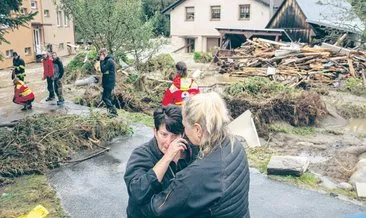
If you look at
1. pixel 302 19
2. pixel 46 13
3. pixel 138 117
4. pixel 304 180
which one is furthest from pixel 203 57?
pixel 304 180

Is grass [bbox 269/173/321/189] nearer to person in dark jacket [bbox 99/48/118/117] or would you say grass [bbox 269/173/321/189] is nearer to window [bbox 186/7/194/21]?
person in dark jacket [bbox 99/48/118/117]

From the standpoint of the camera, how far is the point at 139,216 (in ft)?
8.21

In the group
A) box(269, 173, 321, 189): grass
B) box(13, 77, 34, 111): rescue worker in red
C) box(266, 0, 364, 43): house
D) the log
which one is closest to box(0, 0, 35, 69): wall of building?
box(13, 77, 34, 111): rescue worker in red

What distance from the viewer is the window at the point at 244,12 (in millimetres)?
35594

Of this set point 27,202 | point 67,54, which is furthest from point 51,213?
point 67,54

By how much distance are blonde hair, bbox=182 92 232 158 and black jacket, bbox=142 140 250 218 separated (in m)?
0.05

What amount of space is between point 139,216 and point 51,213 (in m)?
3.64

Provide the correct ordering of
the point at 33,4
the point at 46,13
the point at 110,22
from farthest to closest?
the point at 46,13 → the point at 33,4 → the point at 110,22

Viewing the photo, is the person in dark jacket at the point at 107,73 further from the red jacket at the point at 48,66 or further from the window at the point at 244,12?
the window at the point at 244,12

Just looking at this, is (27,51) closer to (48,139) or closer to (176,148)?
(48,139)

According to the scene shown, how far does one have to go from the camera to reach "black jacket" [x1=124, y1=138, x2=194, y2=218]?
232cm

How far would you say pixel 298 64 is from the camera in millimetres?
20266

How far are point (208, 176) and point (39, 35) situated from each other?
32095mm

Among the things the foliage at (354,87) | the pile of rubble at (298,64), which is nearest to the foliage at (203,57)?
the pile of rubble at (298,64)
